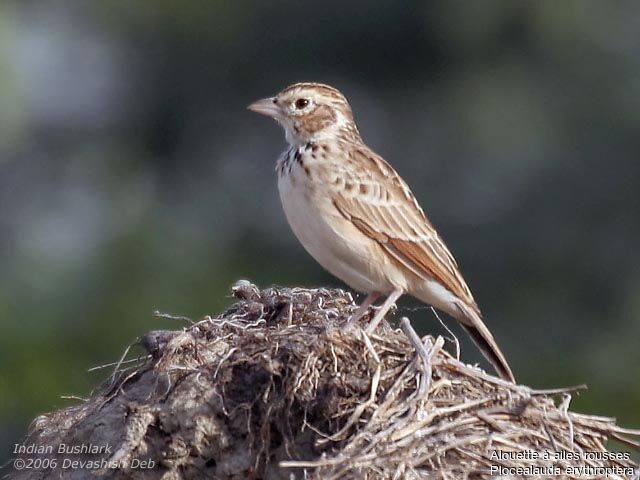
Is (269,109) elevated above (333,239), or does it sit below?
above

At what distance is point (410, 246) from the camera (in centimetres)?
983

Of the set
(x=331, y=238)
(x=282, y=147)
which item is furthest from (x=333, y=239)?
(x=282, y=147)

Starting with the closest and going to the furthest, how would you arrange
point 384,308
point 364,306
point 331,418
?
point 331,418, point 384,308, point 364,306

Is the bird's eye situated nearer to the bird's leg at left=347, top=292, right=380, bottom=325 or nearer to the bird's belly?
the bird's belly

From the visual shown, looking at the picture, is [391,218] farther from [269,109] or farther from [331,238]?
[269,109]

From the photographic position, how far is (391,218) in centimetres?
990

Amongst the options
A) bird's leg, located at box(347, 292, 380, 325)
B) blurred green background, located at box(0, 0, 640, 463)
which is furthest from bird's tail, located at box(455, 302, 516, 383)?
blurred green background, located at box(0, 0, 640, 463)

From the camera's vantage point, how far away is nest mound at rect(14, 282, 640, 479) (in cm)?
758

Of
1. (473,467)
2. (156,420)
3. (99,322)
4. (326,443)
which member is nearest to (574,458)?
(473,467)

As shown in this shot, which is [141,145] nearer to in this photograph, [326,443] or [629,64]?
[629,64]

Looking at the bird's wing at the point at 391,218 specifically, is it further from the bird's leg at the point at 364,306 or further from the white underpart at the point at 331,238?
the bird's leg at the point at 364,306

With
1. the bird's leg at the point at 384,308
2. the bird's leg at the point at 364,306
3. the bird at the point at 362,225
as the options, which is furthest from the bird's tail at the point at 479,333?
the bird's leg at the point at 364,306

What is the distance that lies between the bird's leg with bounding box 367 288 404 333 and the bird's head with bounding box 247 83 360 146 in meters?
1.12

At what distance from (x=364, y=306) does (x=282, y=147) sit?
14.2 metres
